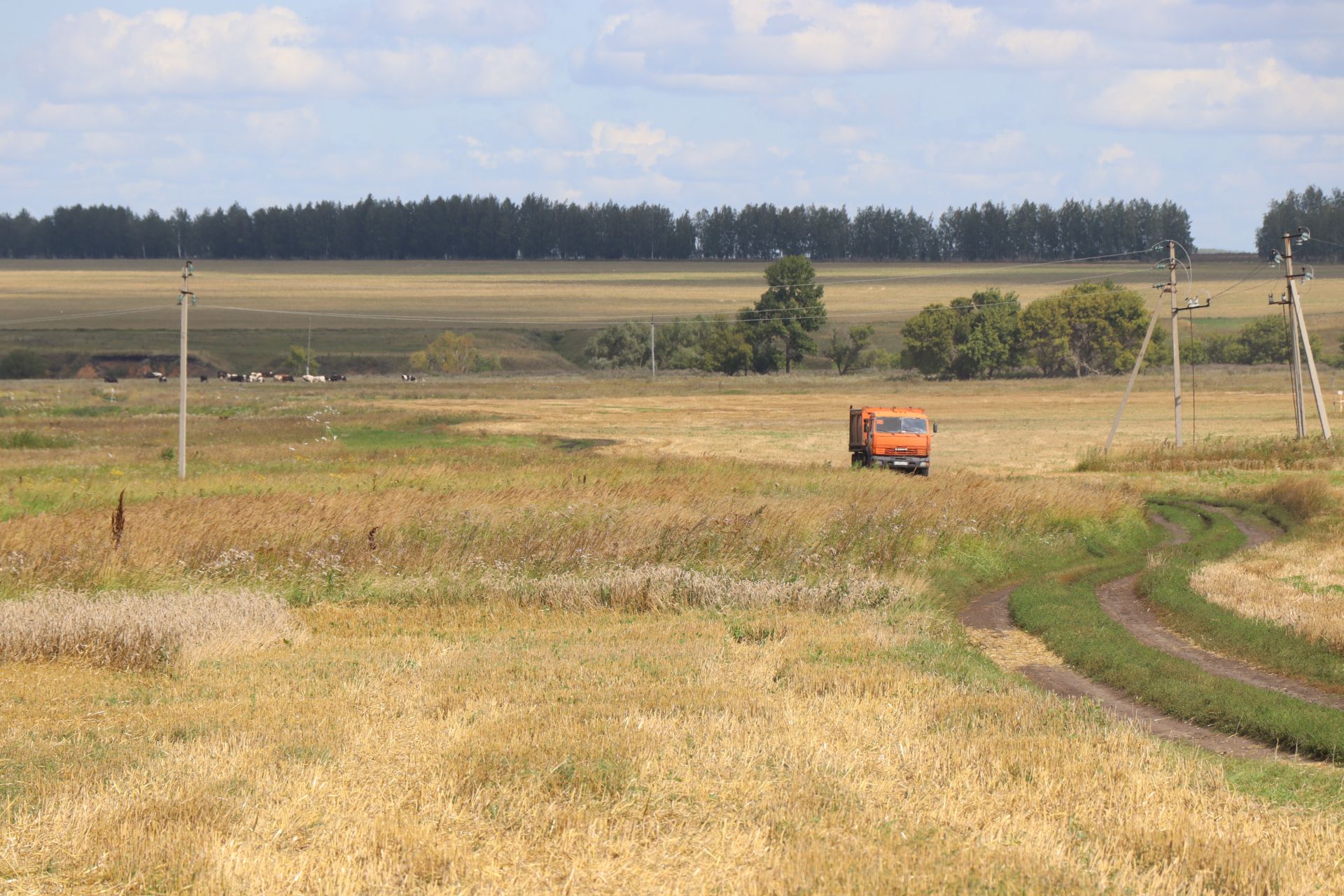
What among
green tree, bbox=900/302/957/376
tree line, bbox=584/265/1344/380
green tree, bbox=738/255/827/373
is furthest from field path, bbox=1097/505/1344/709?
green tree, bbox=738/255/827/373

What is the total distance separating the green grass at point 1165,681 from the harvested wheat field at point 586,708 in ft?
2.41

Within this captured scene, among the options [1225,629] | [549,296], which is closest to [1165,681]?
[1225,629]

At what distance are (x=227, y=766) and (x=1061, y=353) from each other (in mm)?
122268

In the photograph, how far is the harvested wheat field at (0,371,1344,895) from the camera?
24.3ft

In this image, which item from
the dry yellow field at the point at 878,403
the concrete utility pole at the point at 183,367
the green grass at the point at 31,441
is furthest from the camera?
the dry yellow field at the point at 878,403

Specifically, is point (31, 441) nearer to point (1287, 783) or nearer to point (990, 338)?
point (1287, 783)

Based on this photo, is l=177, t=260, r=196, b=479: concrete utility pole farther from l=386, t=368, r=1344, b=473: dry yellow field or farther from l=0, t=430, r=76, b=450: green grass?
l=386, t=368, r=1344, b=473: dry yellow field

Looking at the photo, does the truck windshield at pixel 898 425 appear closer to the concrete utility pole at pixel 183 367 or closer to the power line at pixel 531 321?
the concrete utility pole at pixel 183 367

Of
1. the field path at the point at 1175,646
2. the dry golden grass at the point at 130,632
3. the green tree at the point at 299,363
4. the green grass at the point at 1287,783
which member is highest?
the green tree at the point at 299,363

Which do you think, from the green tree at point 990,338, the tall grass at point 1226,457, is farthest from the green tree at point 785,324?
the tall grass at point 1226,457

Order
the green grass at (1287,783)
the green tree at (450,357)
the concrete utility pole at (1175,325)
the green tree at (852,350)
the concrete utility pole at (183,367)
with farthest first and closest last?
the green tree at (450,357) → the green tree at (852,350) → the concrete utility pole at (1175,325) → the concrete utility pole at (183,367) → the green grass at (1287,783)

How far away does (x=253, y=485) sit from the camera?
3178 cm

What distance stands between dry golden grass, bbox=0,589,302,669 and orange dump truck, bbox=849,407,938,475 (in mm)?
28891

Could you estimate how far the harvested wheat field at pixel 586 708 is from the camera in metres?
7.39
